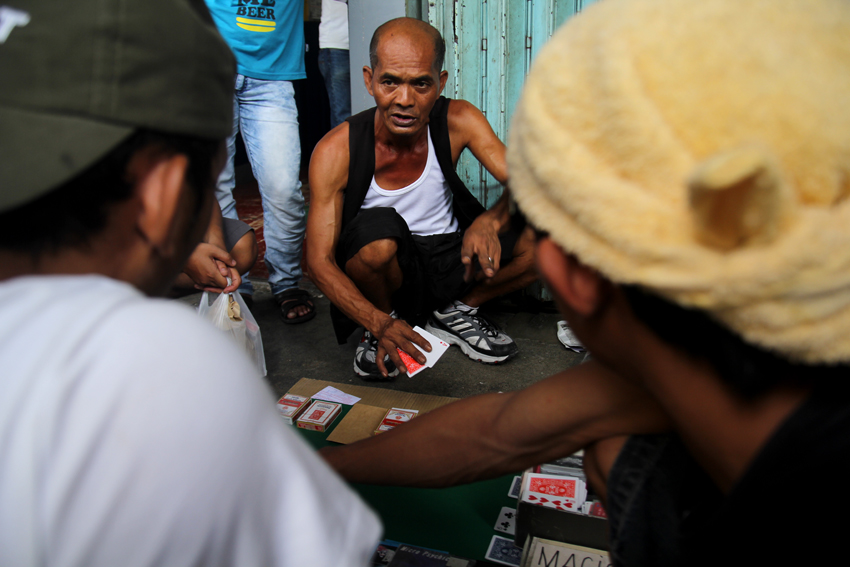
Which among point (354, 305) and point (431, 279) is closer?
point (354, 305)

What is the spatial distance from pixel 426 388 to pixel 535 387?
4.26ft

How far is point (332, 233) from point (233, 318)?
681 millimetres

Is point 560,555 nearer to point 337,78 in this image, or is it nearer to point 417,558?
point 417,558

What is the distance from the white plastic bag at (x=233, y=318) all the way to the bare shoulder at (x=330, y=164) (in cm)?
66

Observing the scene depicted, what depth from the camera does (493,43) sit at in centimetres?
289

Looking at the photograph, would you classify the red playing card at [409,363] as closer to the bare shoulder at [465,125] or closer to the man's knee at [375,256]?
the man's knee at [375,256]

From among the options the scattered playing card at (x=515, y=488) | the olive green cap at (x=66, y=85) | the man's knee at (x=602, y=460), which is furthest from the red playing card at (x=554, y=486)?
→ the olive green cap at (x=66, y=85)

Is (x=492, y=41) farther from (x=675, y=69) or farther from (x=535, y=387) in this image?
(x=675, y=69)

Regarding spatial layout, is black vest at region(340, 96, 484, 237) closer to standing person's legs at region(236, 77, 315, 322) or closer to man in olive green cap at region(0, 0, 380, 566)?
standing person's legs at region(236, 77, 315, 322)

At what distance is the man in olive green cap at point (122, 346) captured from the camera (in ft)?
1.44

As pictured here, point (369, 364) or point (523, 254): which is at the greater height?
point (523, 254)

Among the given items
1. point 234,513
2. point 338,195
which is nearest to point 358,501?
point 234,513

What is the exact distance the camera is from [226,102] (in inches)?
27.1

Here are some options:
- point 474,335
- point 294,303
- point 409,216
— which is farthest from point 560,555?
point 294,303
